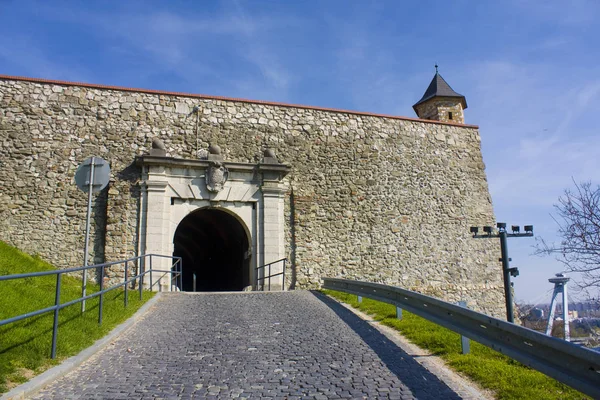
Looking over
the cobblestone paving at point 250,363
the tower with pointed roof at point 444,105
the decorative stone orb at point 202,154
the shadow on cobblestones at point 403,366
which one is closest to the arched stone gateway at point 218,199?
the decorative stone orb at point 202,154

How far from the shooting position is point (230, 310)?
855 cm

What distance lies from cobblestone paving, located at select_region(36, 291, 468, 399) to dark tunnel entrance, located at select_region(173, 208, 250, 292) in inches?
288

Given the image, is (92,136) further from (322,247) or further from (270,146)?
(322,247)

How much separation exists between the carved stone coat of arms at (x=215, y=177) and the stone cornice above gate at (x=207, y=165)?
0.52ft

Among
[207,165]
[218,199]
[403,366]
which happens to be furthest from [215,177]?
[403,366]

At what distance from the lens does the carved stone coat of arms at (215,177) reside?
13.6 meters

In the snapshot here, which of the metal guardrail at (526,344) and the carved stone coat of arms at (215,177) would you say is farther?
the carved stone coat of arms at (215,177)

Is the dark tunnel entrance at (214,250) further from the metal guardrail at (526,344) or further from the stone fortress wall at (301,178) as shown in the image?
the metal guardrail at (526,344)

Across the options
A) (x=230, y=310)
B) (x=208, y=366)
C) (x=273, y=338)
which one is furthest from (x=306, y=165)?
(x=208, y=366)

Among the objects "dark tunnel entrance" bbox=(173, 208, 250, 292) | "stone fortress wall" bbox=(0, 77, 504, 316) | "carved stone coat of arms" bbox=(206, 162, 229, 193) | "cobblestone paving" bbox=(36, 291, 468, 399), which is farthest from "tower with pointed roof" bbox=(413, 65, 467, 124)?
"cobblestone paving" bbox=(36, 291, 468, 399)

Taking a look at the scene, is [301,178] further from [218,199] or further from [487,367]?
[487,367]

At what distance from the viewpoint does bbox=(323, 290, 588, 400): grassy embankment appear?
4137 millimetres

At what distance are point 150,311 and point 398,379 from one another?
524cm

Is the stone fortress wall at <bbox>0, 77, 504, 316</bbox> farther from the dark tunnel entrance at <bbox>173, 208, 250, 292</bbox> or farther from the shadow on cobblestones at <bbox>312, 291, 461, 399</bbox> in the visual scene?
the shadow on cobblestones at <bbox>312, 291, 461, 399</bbox>
